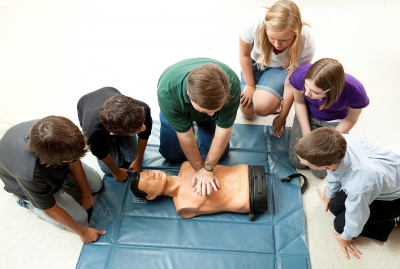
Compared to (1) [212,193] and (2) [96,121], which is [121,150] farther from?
(1) [212,193]

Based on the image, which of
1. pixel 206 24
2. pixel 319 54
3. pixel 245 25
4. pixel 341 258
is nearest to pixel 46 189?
pixel 245 25

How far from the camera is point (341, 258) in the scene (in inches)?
77.8

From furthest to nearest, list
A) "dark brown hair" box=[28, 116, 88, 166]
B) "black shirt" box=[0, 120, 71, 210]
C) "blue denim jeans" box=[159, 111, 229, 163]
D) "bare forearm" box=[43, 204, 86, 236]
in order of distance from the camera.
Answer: "blue denim jeans" box=[159, 111, 229, 163] < "bare forearm" box=[43, 204, 86, 236] < "black shirt" box=[0, 120, 71, 210] < "dark brown hair" box=[28, 116, 88, 166]

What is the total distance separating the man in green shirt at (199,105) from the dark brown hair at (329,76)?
50cm

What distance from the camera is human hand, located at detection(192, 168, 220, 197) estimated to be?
1.95 m

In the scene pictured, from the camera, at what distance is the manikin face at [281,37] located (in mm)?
1815

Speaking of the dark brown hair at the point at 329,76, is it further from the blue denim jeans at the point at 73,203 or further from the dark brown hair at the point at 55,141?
the blue denim jeans at the point at 73,203

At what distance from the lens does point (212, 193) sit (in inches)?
78.7

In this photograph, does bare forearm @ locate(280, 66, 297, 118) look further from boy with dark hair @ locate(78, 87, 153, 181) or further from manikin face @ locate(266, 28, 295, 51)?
boy with dark hair @ locate(78, 87, 153, 181)

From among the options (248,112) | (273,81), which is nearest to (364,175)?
(273,81)

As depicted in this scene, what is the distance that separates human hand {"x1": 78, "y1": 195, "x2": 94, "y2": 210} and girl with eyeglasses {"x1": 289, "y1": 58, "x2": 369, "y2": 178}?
1663 millimetres

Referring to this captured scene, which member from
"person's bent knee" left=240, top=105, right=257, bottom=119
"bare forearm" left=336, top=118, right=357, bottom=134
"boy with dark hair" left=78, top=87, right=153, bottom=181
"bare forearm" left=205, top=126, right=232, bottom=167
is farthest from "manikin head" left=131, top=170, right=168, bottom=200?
"bare forearm" left=336, top=118, right=357, bottom=134

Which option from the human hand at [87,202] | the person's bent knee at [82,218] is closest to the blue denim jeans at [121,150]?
the human hand at [87,202]

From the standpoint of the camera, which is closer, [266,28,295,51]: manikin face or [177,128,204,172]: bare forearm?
[266,28,295,51]: manikin face
